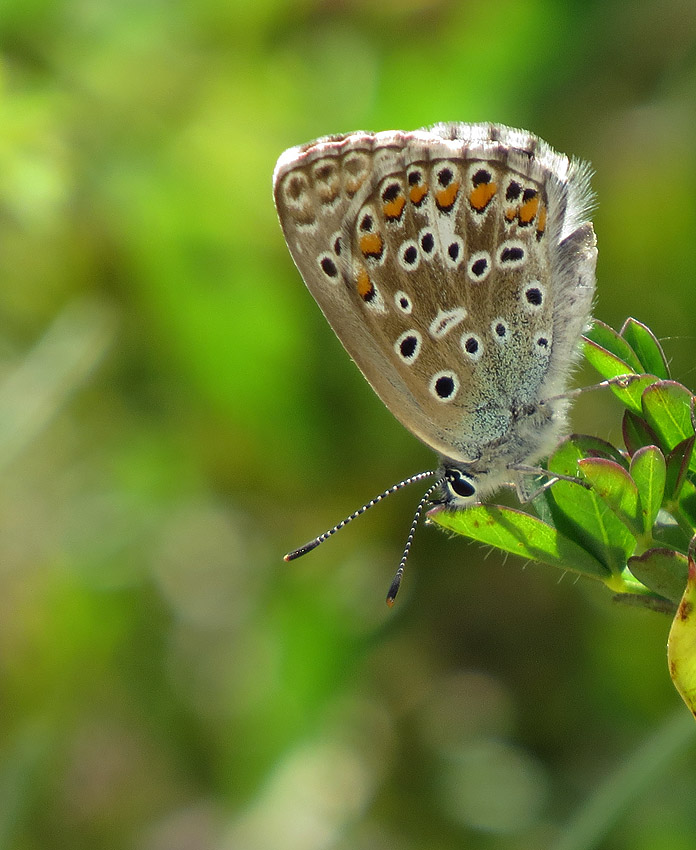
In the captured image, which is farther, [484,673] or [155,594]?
[155,594]

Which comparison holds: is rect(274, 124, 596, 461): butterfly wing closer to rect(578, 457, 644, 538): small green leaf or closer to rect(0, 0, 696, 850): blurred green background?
rect(578, 457, 644, 538): small green leaf

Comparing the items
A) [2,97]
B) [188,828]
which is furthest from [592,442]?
[188,828]

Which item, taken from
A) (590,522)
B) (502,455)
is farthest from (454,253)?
(590,522)

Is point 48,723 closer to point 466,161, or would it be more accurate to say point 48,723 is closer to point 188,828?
point 188,828

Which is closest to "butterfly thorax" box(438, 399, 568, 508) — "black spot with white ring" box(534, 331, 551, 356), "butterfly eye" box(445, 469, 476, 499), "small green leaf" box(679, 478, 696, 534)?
"butterfly eye" box(445, 469, 476, 499)

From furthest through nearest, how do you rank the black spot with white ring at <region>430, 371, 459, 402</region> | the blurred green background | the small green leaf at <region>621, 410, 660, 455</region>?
1. the blurred green background
2. the black spot with white ring at <region>430, 371, 459, 402</region>
3. the small green leaf at <region>621, 410, 660, 455</region>

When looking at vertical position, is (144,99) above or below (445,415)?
above
